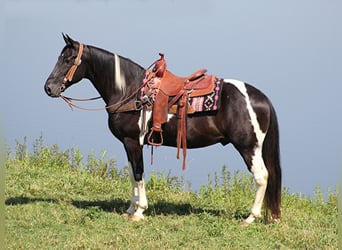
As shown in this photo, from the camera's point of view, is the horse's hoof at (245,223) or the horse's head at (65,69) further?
the horse's head at (65,69)

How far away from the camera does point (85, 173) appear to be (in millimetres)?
9312

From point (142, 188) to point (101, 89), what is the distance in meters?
1.44

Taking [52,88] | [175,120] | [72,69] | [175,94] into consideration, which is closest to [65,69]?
[72,69]

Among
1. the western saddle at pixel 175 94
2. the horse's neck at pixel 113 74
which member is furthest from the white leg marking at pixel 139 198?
the horse's neck at pixel 113 74

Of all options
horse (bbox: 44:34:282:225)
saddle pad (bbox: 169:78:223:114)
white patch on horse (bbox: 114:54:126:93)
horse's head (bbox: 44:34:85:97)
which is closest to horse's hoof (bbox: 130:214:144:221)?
horse (bbox: 44:34:282:225)

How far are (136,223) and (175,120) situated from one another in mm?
1384

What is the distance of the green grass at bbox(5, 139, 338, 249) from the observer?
223 inches

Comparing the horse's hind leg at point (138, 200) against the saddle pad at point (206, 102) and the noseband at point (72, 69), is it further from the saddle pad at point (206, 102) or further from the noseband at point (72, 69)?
the noseband at point (72, 69)

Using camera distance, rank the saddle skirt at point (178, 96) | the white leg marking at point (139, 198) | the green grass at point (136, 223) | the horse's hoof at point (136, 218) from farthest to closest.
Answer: the white leg marking at point (139, 198) < the horse's hoof at point (136, 218) < the saddle skirt at point (178, 96) < the green grass at point (136, 223)

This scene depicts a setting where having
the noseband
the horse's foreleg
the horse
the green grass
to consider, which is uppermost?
the noseband

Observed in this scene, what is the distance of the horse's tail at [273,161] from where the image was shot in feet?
20.9

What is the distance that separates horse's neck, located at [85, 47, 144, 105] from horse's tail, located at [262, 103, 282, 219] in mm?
1820

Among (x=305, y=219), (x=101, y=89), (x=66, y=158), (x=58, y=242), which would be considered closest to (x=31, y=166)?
(x=66, y=158)

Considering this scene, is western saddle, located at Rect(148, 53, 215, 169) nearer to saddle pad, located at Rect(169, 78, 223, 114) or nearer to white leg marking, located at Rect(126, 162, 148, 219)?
saddle pad, located at Rect(169, 78, 223, 114)
